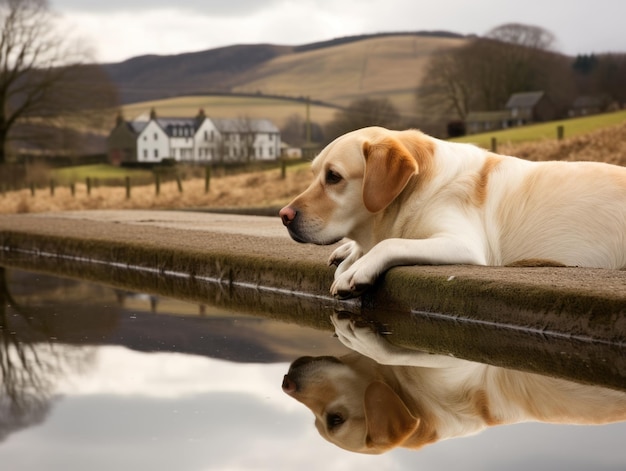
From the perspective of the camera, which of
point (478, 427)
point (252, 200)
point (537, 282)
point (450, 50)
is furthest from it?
point (450, 50)

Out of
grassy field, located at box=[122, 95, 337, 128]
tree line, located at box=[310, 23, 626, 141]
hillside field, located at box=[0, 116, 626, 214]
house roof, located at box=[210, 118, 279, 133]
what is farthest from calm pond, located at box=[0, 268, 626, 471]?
grassy field, located at box=[122, 95, 337, 128]

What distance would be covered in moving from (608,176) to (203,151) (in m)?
110

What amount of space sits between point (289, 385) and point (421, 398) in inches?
23.3

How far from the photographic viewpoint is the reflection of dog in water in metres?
→ 3.18

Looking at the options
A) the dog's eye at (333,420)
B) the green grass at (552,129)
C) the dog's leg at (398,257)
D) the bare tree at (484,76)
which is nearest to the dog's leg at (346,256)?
the dog's leg at (398,257)

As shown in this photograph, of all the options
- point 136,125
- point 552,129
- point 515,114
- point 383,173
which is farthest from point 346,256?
point 136,125

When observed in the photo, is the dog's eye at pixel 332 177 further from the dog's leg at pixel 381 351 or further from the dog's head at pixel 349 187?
the dog's leg at pixel 381 351

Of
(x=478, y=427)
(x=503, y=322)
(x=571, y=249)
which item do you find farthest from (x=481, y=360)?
(x=571, y=249)

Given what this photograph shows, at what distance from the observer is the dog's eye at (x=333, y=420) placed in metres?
3.24

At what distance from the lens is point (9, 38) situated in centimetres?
5078

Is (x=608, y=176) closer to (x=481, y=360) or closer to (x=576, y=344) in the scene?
(x=576, y=344)

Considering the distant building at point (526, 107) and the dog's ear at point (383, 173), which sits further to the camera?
the distant building at point (526, 107)

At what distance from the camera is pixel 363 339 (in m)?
5.21

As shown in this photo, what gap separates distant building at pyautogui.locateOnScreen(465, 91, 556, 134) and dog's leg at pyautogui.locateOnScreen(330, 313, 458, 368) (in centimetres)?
6969
